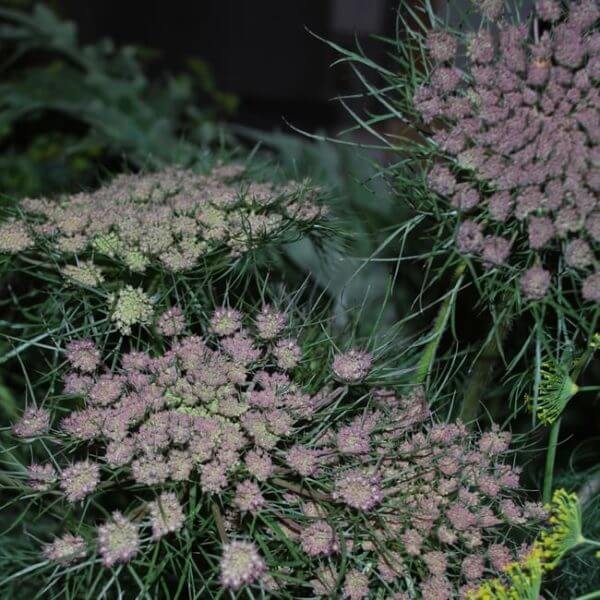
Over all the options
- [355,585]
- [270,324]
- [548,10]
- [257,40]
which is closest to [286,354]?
[270,324]

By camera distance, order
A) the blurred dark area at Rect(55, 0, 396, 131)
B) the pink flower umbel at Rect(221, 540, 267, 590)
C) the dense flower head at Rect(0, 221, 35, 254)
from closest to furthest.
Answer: the pink flower umbel at Rect(221, 540, 267, 590)
the dense flower head at Rect(0, 221, 35, 254)
the blurred dark area at Rect(55, 0, 396, 131)

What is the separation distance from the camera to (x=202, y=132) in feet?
3.04

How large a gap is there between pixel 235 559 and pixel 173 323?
5.2 inches

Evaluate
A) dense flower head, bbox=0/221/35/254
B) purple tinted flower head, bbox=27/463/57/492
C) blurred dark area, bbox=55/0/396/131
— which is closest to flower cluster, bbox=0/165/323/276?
dense flower head, bbox=0/221/35/254

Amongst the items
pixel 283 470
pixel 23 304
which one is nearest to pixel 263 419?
pixel 283 470

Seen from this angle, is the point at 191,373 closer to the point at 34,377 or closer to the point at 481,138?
the point at 481,138

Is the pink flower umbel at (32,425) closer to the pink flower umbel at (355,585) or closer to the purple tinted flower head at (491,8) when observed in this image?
the pink flower umbel at (355,585)

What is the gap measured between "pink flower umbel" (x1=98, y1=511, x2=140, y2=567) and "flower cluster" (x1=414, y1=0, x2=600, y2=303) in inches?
8.0

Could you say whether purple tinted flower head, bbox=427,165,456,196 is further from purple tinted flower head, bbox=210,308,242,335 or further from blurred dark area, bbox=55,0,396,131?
blurred dark area, bbox=55,0,396,131

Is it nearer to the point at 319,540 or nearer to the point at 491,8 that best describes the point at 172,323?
the point at 319,540

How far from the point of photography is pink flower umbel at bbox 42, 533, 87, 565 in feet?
1.04

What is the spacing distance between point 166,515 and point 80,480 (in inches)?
1.8

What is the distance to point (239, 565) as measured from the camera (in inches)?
11.7

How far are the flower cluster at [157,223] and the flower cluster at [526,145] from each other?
103mm
